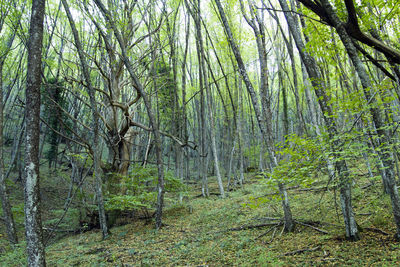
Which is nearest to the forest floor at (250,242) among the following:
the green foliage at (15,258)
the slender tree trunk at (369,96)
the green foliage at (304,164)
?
the green foliage at (15,258)

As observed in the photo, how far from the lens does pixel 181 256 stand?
15.6 feet

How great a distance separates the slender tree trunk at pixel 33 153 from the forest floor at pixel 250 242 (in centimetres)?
179

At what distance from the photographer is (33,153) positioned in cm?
345

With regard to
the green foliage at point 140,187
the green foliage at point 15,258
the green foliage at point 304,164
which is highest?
the green foliage at point 304,164

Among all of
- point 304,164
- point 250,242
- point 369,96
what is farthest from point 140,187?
point 369,96

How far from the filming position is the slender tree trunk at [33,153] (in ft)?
10.8

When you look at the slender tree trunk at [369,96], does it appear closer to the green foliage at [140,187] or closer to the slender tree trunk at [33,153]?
the slender tree trunk at [33,153]

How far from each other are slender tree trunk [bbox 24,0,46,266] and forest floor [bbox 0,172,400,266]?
179 centimetres

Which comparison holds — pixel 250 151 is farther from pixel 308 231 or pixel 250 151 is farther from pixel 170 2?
pixel 308 231

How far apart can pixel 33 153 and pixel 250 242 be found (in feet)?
13.9

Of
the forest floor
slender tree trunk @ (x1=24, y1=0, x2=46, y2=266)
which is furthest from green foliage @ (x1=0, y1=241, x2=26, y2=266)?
slender tree trunk @ (x1=24, y1=0, x2=46, y2=266)

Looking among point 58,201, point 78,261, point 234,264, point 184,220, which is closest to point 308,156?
point 234,264

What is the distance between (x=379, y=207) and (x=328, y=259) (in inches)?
74.2

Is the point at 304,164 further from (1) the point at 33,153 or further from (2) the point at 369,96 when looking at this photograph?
(1) the point at 33,153
